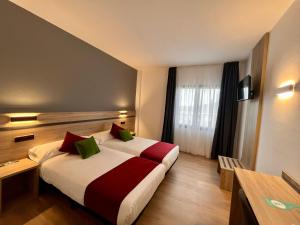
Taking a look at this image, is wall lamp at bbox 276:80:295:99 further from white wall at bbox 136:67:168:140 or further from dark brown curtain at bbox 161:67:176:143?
white wall at bbox 136:67:168:140

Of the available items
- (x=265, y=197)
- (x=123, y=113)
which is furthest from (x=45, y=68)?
(x=265, y=197)

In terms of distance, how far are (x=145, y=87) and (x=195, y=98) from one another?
1.83 meters

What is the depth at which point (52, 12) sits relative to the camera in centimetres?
204

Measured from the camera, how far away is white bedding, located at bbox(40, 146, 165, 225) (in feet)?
4.53

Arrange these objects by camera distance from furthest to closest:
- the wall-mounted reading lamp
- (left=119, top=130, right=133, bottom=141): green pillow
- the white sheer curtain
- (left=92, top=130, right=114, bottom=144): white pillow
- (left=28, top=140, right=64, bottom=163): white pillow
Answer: the white sheer curtain
(left=119, top=130, right=133, bottom=141): green pillow
(left=92, top=130, right=114, bottom=144): white pillow
(left=28, top=140, right=64, bottom=163): white pillow
the wall-mounted reading lamp

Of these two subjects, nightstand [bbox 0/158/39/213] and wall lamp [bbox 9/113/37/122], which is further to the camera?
wall lamp [bbox 9/113/37/122]

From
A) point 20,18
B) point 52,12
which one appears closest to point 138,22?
point 52,12

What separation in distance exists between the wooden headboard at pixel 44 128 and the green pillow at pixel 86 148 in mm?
546

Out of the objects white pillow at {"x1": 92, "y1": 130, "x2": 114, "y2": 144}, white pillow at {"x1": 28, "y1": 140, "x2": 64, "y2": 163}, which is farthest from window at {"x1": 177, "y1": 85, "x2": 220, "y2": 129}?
white pillow at {"x1": 28, "y1": 140, "x2": 64, "y2": 163}

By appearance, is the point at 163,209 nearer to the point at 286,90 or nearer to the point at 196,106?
the point at 286,90

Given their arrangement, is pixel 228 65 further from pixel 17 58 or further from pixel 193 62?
pixel 17 58

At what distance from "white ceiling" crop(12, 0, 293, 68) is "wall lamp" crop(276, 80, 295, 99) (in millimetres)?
979

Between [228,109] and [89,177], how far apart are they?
12.0 ft

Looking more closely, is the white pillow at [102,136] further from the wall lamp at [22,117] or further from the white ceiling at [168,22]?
the white ceiling at [168,22]
